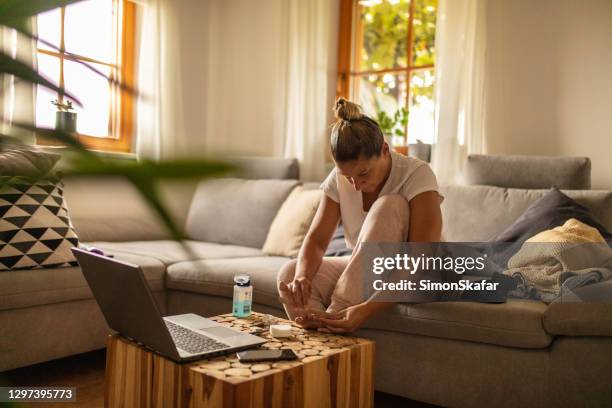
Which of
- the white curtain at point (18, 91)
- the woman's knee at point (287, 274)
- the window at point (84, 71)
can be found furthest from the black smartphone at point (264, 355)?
the white curtain at point (18, 91)

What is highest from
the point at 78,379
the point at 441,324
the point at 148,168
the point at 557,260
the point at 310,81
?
the point at 310,81

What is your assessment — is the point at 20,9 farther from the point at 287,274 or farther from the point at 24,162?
the point at 287,274

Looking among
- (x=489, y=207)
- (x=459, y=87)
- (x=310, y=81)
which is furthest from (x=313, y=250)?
(x=310, y=81)

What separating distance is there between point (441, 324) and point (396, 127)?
198 centimetres

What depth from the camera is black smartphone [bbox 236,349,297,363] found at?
1378 mm

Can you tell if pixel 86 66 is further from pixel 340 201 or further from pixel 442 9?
pixel 442 9

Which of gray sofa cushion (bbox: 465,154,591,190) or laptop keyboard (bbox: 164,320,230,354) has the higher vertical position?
gray sofa cushion (bbox: 465,154,591,190)

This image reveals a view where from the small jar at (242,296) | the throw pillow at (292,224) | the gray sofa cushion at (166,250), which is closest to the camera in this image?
the small jar at (242,296)

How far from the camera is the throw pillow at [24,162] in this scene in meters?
0.26

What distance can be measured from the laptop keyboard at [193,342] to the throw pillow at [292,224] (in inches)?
54.6

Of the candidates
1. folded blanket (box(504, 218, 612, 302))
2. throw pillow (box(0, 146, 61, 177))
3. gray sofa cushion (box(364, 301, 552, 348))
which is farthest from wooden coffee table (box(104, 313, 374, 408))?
throw pillow (box(0, 146, 61, 177))

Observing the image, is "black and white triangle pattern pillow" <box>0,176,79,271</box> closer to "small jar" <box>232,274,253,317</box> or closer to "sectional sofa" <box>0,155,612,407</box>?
"sectional sofa" <box>0,155,612,407</box>

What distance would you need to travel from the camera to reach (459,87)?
3.25m

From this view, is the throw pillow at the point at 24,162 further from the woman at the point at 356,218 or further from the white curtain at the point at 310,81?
the white curtain at the point at 310,81
